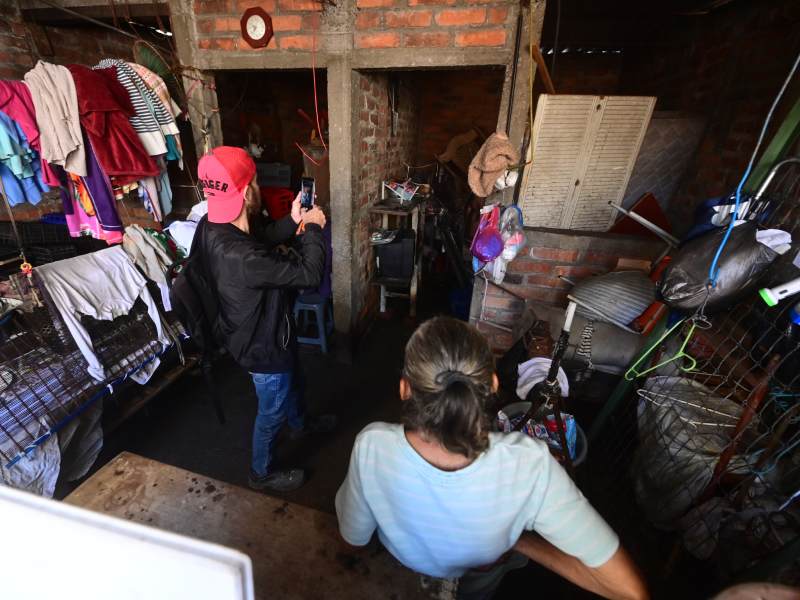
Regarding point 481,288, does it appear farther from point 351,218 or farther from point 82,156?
point 82,156

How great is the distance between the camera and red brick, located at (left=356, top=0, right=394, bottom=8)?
86.7 inches

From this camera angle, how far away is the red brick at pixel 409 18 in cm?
216

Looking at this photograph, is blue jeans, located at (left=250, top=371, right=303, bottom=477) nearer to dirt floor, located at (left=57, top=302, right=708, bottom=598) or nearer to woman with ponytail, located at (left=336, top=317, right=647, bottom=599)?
dirt floor, located at (left=57, top=302, right=708, bottom=598)

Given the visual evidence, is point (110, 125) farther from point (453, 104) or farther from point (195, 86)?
point (453, 104)

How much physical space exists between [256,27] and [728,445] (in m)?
3.38

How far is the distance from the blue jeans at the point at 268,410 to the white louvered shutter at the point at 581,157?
6.16 ft

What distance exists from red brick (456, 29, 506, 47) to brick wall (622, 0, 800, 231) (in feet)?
4.75

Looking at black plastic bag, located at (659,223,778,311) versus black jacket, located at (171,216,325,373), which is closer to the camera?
black plastic bag, located at (659,223,778,311)

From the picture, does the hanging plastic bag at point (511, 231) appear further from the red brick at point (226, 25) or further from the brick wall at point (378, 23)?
the red brick at point (226, 25)

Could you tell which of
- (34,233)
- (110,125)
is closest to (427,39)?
(110,125)

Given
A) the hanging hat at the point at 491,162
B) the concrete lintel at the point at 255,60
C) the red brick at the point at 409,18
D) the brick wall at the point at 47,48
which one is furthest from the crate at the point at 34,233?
the hanging hat at the point at 491,162

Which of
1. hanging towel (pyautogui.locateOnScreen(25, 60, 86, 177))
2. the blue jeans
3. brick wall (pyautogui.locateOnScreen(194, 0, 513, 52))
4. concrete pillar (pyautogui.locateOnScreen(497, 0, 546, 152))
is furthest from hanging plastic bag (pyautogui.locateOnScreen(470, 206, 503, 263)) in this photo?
hanging towel (pyautogui.locateOnScreen(25, 60, 86, 177))

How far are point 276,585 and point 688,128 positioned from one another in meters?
3.60

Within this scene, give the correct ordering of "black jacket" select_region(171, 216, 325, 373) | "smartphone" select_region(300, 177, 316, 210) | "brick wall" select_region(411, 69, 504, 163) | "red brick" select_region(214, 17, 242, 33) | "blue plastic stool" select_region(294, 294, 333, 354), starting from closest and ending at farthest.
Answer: "black jacket" select_region(171, 216, 325, 373), "smartphone" select_region(300, 177, 316, 210), "red brick" select_region(214, 17, 242, 33), "blue plastic stool" select_region(294, 294, 333, 354), "brick wall" select_region(411, 69, 504, 163)
